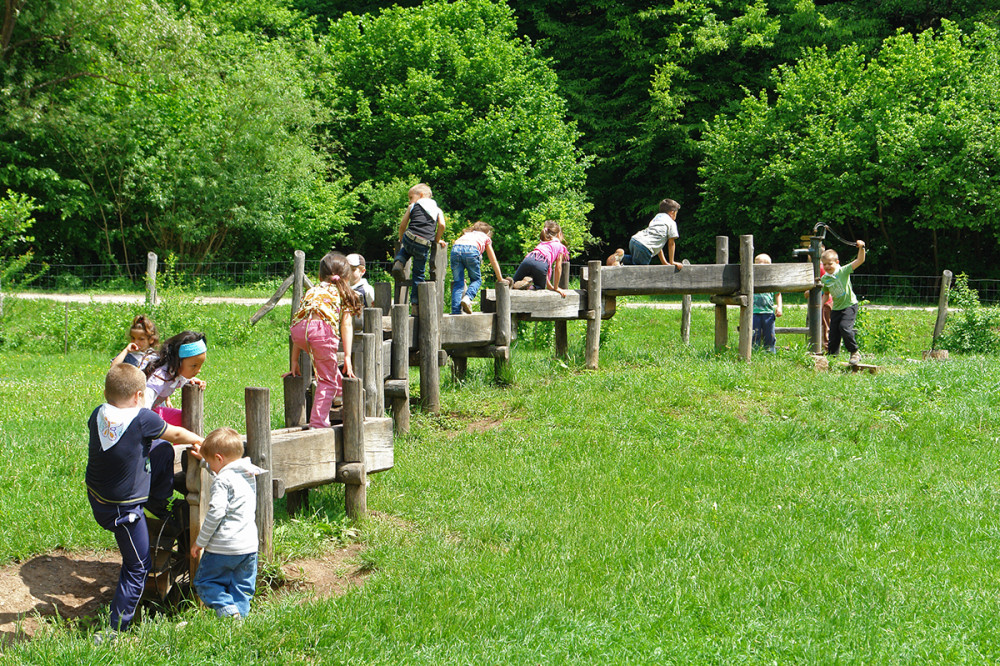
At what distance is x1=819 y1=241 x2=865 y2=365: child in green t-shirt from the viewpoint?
42.8 ft

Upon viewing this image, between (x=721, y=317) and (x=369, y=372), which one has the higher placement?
(x=721, y=317)

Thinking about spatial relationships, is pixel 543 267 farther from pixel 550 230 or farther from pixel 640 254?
pixel 640 254

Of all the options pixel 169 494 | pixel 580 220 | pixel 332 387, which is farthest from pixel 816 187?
pixel 169 494

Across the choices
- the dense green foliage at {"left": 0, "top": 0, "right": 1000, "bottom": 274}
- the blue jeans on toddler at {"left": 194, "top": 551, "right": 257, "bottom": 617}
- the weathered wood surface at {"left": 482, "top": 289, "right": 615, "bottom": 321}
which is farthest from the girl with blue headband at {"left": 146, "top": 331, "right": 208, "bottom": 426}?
the dense green foliage at {"left": 0, "top": 0, "right": 1000, "bottom": 274}

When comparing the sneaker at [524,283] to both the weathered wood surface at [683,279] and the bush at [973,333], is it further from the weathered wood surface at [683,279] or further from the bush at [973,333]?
the bush at [973,333]

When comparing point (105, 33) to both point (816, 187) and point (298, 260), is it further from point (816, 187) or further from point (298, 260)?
point (816, 187)

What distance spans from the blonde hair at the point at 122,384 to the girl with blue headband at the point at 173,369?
89 cm

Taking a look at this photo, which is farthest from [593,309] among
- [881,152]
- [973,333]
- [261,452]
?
→ [881,152]

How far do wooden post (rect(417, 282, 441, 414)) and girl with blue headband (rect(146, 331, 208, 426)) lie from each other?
131 inches

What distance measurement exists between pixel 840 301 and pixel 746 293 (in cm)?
185

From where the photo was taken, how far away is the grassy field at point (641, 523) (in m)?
5.02

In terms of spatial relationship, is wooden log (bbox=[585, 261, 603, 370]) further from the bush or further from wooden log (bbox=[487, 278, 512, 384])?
the bush

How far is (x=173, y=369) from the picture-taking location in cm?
649

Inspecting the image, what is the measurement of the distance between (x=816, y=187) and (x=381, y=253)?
16.2 metres
